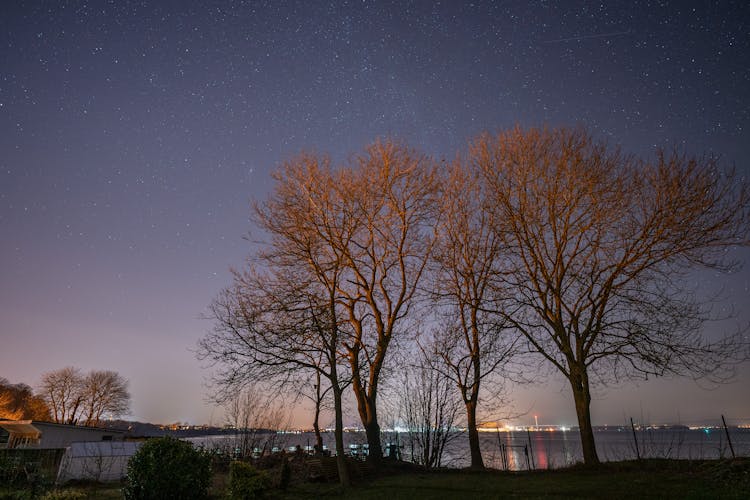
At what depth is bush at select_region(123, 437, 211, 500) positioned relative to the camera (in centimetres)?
1058

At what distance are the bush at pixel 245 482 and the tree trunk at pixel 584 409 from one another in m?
10.2

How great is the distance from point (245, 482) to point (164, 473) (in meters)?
2.23

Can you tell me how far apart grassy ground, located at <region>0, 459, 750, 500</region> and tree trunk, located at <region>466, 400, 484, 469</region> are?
2060 mm

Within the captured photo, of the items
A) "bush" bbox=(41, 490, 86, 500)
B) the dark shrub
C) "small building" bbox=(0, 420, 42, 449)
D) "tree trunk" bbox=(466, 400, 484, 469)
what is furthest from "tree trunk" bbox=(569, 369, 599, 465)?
"small building" bbox=(0, 420, 42, 449)

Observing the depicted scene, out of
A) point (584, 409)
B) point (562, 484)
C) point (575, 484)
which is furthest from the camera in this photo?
point (584, 409)

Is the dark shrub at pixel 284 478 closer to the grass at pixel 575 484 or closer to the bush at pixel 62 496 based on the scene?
the grass at pixel 575 484

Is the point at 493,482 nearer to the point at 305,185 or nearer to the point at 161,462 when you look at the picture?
the point at 161,462

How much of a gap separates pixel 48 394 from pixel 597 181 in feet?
319

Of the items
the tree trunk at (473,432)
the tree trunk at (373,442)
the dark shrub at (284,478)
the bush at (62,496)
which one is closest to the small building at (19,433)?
the bush at (62,496)

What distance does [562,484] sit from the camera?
1122 centimetres

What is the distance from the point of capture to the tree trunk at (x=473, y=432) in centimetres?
1739

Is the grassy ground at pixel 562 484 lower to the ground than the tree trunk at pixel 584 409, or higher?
lower

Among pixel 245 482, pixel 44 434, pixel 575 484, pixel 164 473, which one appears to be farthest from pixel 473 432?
pixel 44 434

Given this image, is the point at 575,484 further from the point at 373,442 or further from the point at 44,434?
the point at 44,434
